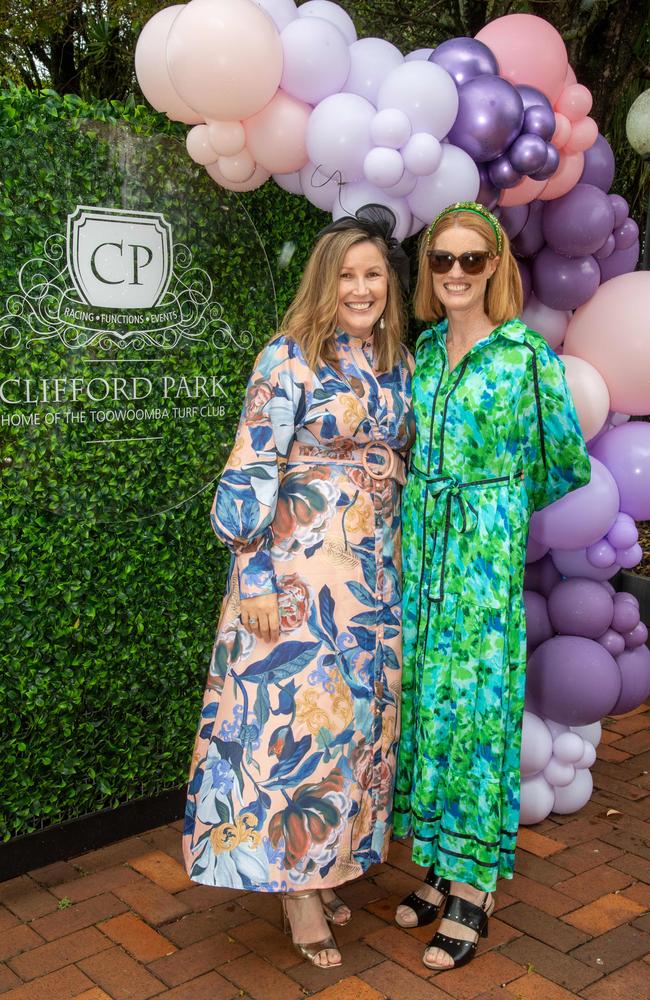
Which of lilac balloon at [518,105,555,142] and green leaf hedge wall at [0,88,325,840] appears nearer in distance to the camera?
lilac balloon at [518,105,555,142]

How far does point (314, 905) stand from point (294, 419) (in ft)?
4.12

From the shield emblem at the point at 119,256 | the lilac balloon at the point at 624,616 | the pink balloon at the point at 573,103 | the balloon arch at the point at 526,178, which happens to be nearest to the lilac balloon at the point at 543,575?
the balloon arch at the point at 526,178

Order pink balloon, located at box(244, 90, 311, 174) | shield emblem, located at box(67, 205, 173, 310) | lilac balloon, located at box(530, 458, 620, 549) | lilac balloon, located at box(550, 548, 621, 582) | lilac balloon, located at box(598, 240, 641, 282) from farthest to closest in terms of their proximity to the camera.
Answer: lilac balloon, located at box(598, 240, 641, 282)
lilac balloon, located at box(550, 548, 621, 582)
lilac balloon, located at box(530, 458, 620, 549)
shield emblem, located at box(67, 205, 173, 310)
pink balloon, located at box(244, 90, 311, 174)

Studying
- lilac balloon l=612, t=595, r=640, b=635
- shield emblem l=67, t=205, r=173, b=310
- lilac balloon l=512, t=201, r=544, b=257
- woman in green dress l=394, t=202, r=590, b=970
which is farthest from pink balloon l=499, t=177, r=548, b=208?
lilac balloon l=612, t=595, r=640, b=635

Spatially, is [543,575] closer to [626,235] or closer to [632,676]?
[632,676]

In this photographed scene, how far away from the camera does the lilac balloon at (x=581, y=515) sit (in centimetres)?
291

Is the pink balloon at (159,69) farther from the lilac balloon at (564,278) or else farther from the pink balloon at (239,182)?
the lilac balloon at (564,278)

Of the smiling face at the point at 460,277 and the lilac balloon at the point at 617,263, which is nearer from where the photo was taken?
the smiling face at the point at 460,277

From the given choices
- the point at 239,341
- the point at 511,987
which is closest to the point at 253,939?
the point at 511,987

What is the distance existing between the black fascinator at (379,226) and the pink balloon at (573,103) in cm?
70

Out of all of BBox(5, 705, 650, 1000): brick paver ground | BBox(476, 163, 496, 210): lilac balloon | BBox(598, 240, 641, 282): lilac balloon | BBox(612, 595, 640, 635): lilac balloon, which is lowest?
BBox(5, 705, 650, 1000): brick paver ground

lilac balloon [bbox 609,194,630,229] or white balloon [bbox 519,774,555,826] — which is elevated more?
lilac balloon [bbox 609,194,630,229]

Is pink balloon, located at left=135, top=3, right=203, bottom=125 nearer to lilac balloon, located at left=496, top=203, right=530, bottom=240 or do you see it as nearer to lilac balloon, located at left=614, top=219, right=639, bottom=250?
lilac balloon, located at left=496, top=203, right=530, bottom=240

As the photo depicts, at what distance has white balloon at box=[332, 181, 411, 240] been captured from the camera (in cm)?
259
